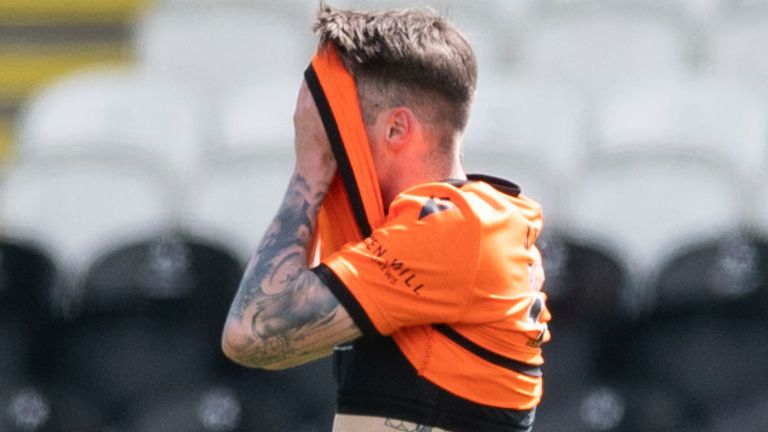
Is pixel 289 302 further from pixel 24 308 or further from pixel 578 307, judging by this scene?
pixel 24 308

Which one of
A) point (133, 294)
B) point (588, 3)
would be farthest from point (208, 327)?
point (588, 3)

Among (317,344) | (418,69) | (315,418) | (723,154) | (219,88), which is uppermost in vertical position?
(418,69)

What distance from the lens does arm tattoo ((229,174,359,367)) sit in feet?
8.31

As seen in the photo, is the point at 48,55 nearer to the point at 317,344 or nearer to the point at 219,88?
the point at 219,88

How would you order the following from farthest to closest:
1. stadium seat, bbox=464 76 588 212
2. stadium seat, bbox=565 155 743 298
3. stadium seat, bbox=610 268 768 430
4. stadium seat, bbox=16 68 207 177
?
stadium seat, bbox=16 68 207 177, stadium seat, bbox=464 76 588 212, stadium seat, bbox=565 155 743 298, stadium seat, bbox=610 268 768 430

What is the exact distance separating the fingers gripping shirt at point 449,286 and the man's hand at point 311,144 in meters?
0.13

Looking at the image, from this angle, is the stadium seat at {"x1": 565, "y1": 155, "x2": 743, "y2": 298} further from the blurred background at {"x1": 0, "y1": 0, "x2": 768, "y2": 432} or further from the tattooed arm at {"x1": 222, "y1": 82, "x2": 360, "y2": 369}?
the tattooed arm at {"x1": 222, "y1": 82, "x2": 360, "y2": 369}

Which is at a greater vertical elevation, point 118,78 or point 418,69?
point 418,69

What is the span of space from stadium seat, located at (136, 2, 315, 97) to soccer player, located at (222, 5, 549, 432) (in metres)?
3.75

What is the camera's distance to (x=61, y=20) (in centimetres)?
695

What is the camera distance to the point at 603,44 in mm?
6137

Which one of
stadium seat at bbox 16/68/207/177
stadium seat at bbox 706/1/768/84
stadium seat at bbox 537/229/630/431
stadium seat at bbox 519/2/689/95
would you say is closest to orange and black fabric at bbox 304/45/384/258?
stadium seat at bbox 537/229/630/431

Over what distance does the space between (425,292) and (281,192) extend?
3.07 meters

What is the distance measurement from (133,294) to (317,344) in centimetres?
269
